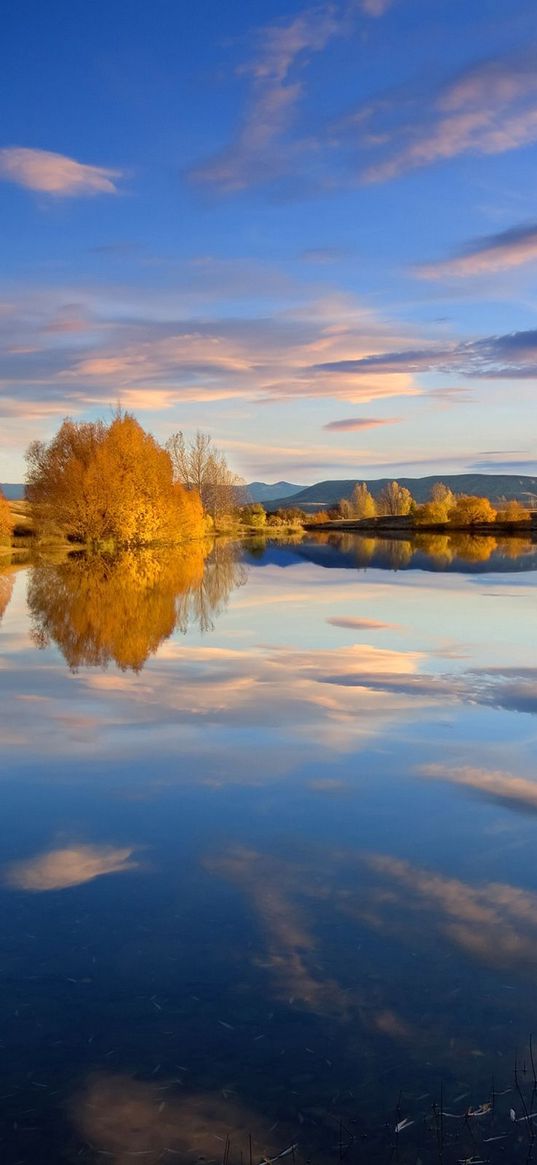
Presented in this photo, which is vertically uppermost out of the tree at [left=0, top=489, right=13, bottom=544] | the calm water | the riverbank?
the tree at [left=0, top=489, right=13, bottom=544]

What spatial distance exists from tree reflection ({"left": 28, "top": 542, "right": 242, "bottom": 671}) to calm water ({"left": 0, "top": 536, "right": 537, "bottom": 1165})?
140 inches

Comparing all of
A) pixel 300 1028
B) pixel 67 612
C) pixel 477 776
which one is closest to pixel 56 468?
pixel 67 612

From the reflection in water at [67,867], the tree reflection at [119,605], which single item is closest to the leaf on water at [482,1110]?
the reflection in water at [67,867]

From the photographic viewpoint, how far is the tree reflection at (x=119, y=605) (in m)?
18.4

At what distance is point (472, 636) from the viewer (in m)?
19.8

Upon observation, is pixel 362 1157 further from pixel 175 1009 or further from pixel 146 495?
pixel 146 495

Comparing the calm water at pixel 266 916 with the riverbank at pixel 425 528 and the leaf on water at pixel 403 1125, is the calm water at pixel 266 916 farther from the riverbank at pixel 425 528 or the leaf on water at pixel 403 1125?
the riverbank at pixel 425 528

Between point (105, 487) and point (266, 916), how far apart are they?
4871 centimetres

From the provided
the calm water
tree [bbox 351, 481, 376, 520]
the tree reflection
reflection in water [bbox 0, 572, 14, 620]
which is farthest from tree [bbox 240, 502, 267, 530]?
the calm water

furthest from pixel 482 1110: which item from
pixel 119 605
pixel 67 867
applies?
pixel 119 605

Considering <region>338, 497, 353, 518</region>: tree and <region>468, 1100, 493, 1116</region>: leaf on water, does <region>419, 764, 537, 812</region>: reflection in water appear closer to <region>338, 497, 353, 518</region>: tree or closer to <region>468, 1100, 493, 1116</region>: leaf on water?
<region>468, 1100, 493, 1116</region>: leaf on water

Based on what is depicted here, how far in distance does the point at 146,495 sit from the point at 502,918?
51654 millimetres

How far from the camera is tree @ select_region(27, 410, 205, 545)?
2100 inches

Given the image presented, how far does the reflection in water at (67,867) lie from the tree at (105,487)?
46289mm
